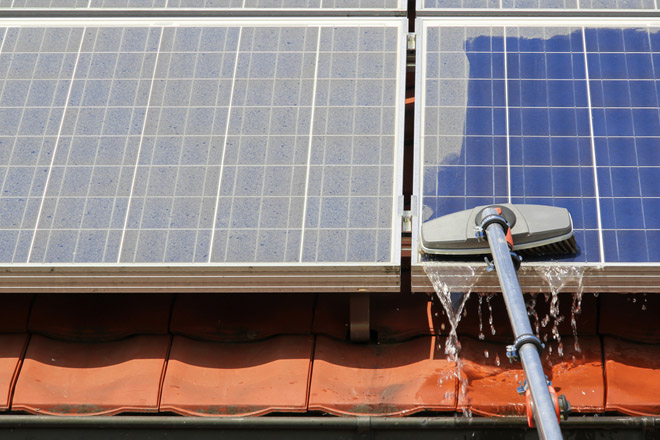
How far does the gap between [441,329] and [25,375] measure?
3493 mm

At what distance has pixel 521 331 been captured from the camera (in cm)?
484

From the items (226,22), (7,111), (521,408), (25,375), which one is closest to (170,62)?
(226,22)

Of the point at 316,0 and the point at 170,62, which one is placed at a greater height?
the point at 316,0

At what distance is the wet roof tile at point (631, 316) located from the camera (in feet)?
24.7

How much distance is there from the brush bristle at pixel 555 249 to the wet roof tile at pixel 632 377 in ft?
3.31

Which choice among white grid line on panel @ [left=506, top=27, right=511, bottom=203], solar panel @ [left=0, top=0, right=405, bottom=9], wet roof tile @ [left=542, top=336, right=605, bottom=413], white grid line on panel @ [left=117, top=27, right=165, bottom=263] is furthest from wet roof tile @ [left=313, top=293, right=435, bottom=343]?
solar panel @ [left=0, top=0, right=405, bottom=9]

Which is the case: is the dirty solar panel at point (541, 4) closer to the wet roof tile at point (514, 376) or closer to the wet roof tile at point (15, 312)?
the wet roof tile at point (514, 376)

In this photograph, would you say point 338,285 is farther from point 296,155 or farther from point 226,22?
point 226,22

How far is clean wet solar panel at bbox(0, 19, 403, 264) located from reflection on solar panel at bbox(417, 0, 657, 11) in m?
0.57

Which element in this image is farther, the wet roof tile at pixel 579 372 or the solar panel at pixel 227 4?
the solar panel at pixel 227 4

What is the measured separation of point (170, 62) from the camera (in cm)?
862

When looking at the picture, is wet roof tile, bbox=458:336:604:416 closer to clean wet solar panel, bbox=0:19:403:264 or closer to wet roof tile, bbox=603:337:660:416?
wet roof tile, bbox=603:337:660:416

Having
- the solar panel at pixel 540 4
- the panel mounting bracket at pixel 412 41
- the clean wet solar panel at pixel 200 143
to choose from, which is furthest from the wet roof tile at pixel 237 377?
the solar panel at pixel 540 4

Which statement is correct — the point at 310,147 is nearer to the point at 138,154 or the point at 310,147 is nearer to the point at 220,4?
the point at 138,154
